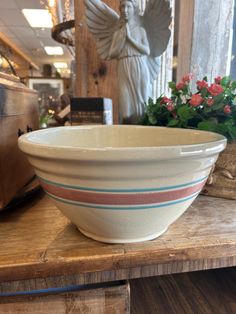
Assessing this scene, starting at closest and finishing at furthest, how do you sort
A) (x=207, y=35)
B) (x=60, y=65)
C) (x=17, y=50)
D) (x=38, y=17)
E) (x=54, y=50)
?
(x=207, y=35), (x=38, y=17), (x=54, y=50), (x=17, y=50), (x=60, y=65)

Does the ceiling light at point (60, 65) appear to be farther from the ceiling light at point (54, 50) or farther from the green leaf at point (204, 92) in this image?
the green leaf at point (204, 92)

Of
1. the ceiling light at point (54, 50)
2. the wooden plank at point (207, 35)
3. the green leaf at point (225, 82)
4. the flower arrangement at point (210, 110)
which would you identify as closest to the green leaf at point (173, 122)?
the flower arrangement at point (210, 110)

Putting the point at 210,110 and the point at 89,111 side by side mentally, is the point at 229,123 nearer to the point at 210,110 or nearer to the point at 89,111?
the point at 210,110

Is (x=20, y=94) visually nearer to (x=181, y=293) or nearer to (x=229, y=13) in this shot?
(x=181, y=293)

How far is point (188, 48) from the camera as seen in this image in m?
0.91

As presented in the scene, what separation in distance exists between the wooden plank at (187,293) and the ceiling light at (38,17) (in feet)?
9.93

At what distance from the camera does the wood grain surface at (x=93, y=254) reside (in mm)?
301

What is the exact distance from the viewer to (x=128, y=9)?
64 centimetres

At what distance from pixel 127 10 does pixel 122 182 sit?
0.53 metres

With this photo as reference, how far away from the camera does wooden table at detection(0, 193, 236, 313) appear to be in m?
0.30

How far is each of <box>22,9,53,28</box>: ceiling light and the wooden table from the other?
306cm

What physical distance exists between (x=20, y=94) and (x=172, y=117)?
0.29 meters

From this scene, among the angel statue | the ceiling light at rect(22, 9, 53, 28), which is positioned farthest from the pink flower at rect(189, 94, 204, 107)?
the ceiling light at rect(22, 9, 53, 28)

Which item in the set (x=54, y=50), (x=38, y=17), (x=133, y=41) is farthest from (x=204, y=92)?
(x=54, y=50)
